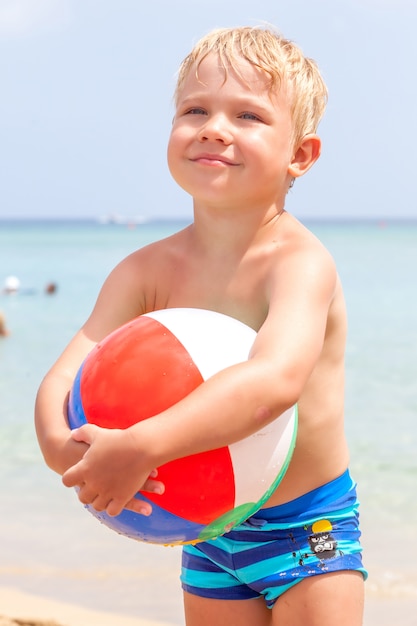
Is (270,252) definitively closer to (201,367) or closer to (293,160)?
(293,160)

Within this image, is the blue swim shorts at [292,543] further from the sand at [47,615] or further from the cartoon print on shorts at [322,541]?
the sand at [47,615]

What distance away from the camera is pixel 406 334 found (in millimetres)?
12398

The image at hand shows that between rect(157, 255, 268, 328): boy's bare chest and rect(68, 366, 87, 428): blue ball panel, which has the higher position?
rect(157, 255, 268, 328): boy's bare chest

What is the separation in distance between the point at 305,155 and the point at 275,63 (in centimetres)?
27

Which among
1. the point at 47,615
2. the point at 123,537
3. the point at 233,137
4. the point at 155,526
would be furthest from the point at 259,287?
the point at 123,537

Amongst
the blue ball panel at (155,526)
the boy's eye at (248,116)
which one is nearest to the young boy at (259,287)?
the boy's eye at (248,116)

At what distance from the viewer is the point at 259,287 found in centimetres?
252

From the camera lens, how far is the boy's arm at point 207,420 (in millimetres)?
2049

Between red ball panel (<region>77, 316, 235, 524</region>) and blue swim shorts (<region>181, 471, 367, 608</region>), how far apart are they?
382 millimetres

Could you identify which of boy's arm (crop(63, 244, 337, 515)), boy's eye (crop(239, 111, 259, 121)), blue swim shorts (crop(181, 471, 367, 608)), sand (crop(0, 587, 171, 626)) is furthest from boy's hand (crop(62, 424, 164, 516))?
sand (crop(0, 587, 171, 626))

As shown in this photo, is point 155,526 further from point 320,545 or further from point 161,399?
point 320,545

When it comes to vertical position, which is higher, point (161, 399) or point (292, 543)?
point (161, 399)

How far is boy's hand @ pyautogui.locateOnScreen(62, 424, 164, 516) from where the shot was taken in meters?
2.05

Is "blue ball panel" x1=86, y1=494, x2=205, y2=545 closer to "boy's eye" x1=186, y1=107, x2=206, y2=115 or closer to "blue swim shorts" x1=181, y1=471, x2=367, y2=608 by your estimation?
"blue swim shorts" x1=181, y1=471, x2=367, y2=608
